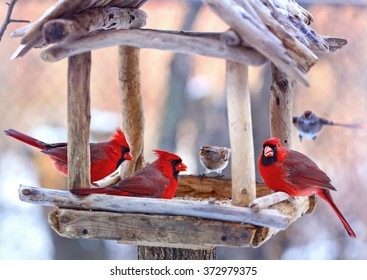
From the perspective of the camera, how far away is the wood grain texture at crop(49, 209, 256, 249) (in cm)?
211

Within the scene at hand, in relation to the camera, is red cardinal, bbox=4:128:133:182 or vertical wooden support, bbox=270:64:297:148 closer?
red cardinal, bbox=4:128:133:182

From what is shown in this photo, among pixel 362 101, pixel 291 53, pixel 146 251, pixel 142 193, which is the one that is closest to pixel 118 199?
pixel 142 193

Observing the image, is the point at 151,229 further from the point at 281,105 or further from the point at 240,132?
the point at 281,105

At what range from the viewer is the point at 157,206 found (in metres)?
2.18

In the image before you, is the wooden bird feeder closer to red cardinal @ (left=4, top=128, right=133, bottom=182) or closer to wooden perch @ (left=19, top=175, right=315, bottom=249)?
wooden perch @ (left=19, top=175, right=315, bottom=249)

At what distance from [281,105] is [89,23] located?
0.85 metres

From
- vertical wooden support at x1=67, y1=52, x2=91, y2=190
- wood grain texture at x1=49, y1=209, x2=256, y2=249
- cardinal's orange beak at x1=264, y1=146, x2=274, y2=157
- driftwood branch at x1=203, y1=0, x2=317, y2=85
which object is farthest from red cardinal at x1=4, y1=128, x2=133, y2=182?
driftwood branch at x1=203, y1=0, x2=317, y2=85

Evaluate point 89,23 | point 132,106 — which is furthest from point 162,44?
point 132,106

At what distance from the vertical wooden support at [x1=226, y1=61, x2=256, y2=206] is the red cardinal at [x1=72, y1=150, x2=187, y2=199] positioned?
12.9 inches

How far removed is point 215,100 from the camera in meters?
3.86

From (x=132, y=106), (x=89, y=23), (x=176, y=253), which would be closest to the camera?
(x=89, y=23)

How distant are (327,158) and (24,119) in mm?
1550
